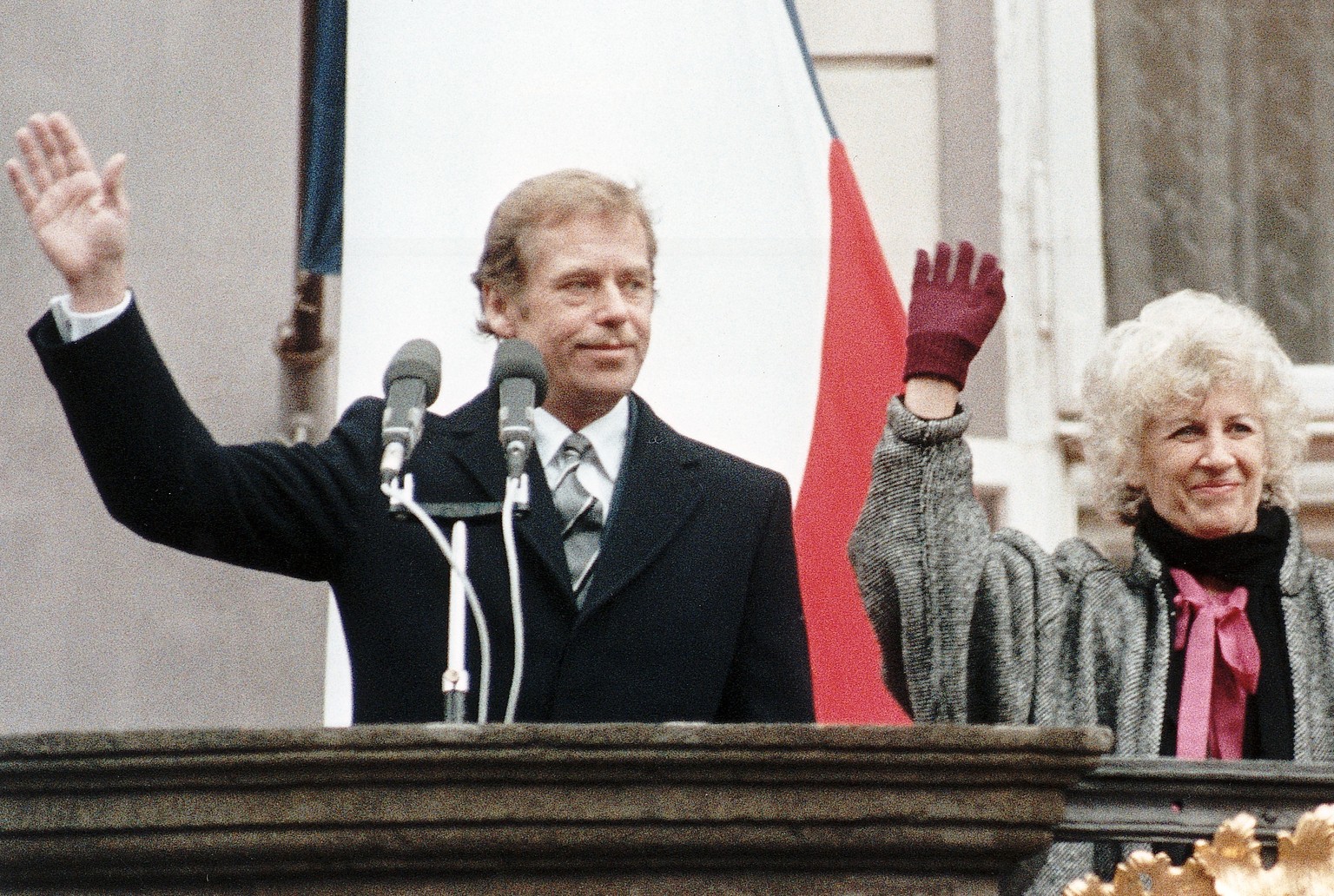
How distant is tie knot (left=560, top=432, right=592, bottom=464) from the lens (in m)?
Answer: 3.09

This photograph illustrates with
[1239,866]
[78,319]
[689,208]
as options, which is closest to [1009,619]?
[1239,866]

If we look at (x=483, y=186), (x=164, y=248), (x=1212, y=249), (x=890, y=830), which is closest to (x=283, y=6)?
(x=164, y=248)

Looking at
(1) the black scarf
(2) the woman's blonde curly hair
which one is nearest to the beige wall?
(2) the woman's blonde curly hair

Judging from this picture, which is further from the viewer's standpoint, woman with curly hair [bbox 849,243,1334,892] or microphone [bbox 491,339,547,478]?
woman with curly hair [bbox 849,243,1334,892]

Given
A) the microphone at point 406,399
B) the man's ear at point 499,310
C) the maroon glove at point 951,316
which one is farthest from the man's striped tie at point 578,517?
the maroon glove at point 951,316

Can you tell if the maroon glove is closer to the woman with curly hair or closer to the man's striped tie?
the woman with curly hair

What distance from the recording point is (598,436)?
3119 millimetres

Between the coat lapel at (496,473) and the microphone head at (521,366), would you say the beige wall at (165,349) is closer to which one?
the coat lapel at (496,473)

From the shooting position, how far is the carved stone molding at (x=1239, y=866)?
2.59 m

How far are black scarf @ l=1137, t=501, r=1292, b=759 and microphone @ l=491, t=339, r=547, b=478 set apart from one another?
3.24 ft

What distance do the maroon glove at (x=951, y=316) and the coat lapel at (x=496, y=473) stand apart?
49cm

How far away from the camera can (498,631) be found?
2.90 metres

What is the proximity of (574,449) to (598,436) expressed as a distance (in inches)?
1.6

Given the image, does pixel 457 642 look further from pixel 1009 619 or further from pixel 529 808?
pixel 1009 619
